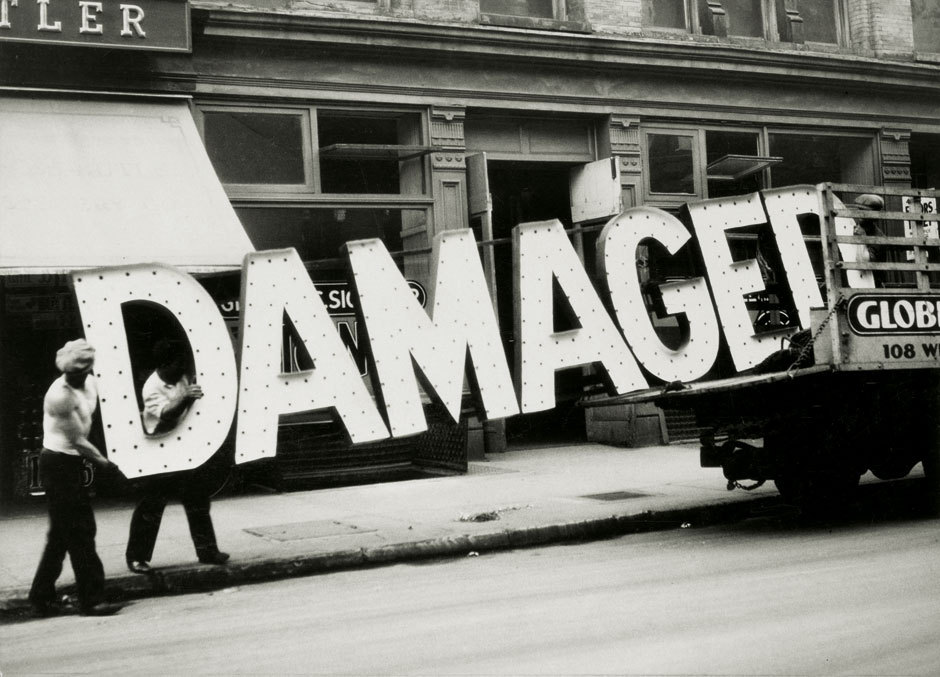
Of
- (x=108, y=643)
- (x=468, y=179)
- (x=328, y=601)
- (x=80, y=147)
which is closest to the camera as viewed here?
(x=108, y=643)

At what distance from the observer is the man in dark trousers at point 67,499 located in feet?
25.1

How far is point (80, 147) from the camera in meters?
12.0

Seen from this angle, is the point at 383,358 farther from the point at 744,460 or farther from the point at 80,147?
the point at 80,147

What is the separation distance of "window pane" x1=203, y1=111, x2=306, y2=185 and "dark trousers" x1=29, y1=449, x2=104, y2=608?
6.61 meters

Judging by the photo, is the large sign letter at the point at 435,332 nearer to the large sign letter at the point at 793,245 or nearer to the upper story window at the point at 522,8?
the large sign letter at the point at 793,245

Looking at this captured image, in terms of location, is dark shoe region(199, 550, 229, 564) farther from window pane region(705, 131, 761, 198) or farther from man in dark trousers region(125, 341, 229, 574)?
window pane region(705, 131, 761, 198)

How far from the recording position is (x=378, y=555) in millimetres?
9133

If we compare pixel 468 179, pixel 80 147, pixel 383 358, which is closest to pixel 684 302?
pixel 383 358

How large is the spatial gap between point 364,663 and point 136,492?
8.27m

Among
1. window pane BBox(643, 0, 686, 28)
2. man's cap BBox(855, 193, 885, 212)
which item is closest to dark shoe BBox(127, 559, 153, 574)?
man's cap BBox(855, 193, 885, 212)

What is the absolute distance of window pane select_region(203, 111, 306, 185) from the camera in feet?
44.8

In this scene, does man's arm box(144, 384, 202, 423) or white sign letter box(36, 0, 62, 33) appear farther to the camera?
white sign letter box(36, 0, 62, 33)

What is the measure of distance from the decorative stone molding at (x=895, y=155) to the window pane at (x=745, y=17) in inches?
115

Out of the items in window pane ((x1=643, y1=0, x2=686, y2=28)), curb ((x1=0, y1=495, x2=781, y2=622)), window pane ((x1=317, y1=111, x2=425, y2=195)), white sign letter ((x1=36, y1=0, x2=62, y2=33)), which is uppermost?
window pane ((x1=643, y1=0, x2=686, y2=28))
